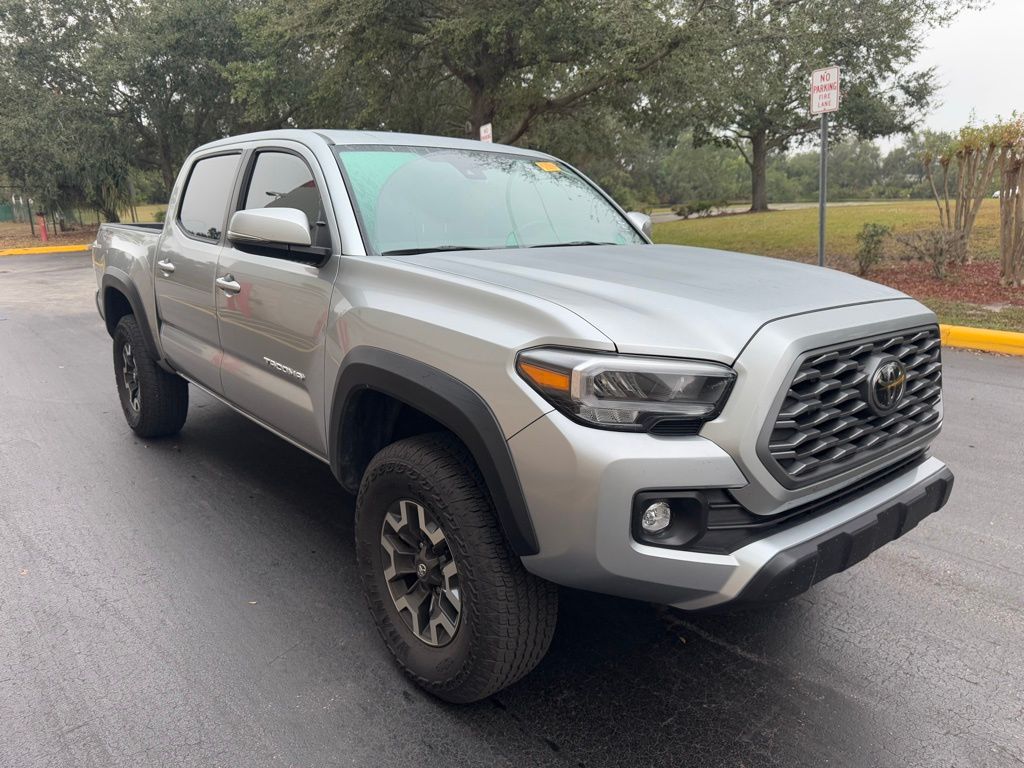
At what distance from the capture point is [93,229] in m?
32.4

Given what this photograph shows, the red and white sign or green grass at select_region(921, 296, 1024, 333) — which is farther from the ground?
the red and white sign

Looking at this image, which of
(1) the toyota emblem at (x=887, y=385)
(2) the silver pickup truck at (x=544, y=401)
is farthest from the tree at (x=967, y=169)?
(1) the toyota emblem at (x=887, y=385)

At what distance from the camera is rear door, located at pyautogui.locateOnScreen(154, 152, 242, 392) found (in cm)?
394

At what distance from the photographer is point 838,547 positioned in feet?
7.13

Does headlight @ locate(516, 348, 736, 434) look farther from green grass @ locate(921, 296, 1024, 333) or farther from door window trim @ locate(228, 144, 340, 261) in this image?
green grass @ locate(921, 296, 1024, 333)

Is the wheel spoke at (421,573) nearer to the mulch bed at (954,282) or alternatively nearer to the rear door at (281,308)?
the rear door at (281,308)

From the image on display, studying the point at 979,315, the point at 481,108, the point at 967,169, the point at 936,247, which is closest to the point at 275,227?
the point at 979,315

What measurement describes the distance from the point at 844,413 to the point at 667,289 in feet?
2.08

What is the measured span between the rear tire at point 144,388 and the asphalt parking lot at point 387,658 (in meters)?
0.71

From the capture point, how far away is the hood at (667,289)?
2117 millimetres

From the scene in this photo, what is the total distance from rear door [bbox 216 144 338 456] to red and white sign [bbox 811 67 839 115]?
23.4ft

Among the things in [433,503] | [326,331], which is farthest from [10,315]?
[433,503]

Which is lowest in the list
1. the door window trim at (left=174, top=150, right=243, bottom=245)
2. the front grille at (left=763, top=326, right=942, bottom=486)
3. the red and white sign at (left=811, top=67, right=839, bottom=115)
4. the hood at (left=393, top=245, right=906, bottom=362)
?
the front grille at (left=763, top=326, right=942, bottom=486)

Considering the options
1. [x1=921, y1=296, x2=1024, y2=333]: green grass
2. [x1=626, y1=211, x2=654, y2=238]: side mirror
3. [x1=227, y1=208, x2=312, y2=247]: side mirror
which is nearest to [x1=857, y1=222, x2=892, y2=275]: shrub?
[x1=921, y1=296, x2=1024, y2=333]: green grass
